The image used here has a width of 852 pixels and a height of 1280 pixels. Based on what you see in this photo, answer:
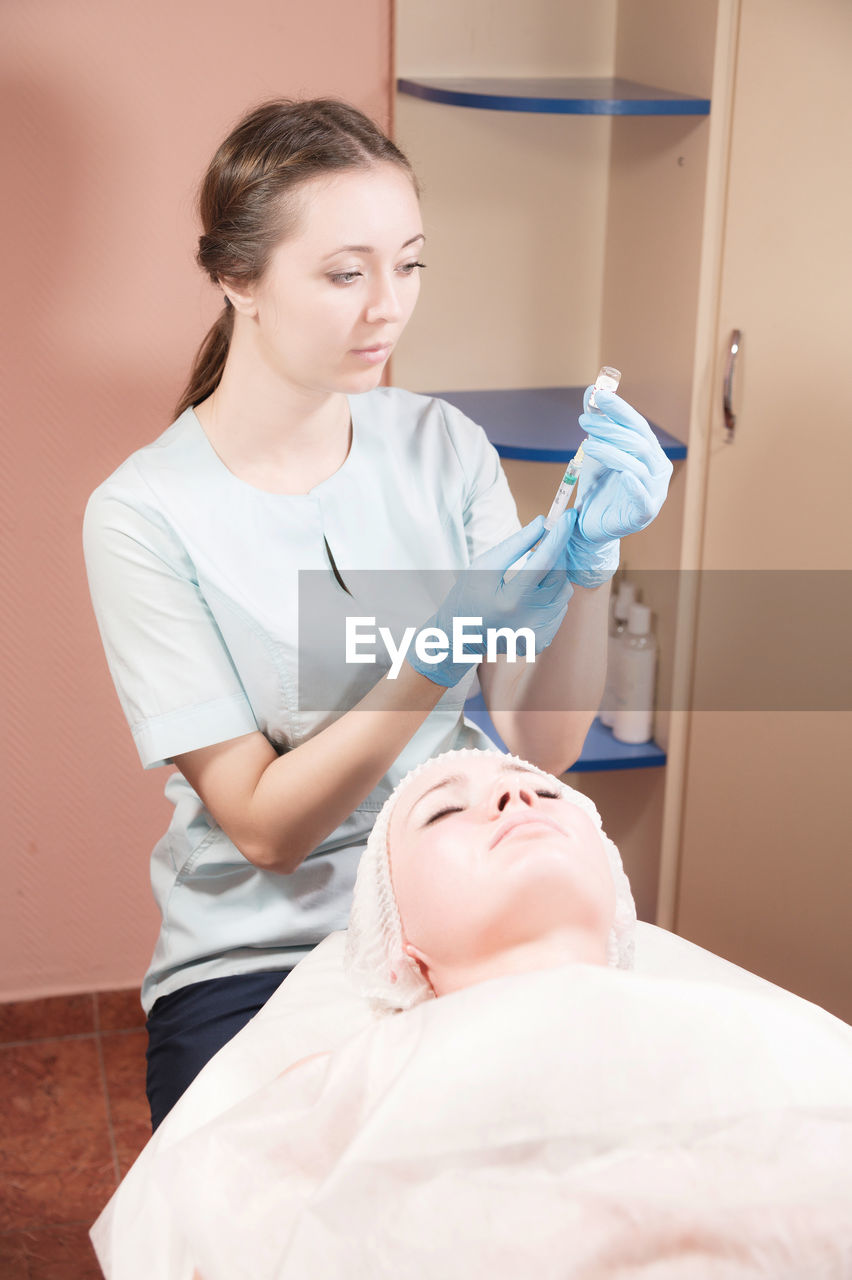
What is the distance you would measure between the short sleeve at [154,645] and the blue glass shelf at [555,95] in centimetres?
75

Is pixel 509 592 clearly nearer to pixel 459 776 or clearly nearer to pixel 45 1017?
pixel 459 776

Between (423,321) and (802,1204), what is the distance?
145 centimetres

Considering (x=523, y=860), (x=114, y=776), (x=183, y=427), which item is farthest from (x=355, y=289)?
(x=114, y=776)

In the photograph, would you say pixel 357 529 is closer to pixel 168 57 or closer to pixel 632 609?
pixel 632 609

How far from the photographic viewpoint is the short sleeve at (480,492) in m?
1.48

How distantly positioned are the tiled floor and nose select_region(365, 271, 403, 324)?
1.34 meters

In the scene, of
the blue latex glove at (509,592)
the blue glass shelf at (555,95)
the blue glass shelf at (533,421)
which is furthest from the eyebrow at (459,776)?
the blue glass shelf at (555,95)

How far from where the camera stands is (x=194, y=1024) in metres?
1.29

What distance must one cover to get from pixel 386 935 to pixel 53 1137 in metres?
1.19

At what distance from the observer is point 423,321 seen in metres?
1.93

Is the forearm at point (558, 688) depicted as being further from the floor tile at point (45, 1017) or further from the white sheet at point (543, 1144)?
the floor tile at point (45, 1017)

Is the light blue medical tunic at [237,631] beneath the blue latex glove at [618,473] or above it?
beneath

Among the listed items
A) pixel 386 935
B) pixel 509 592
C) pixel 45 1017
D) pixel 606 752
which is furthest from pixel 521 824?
pixel 45 1017

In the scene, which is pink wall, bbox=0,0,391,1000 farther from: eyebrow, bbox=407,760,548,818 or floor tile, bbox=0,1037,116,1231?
eyebrow, bbox=407,760,548,818
